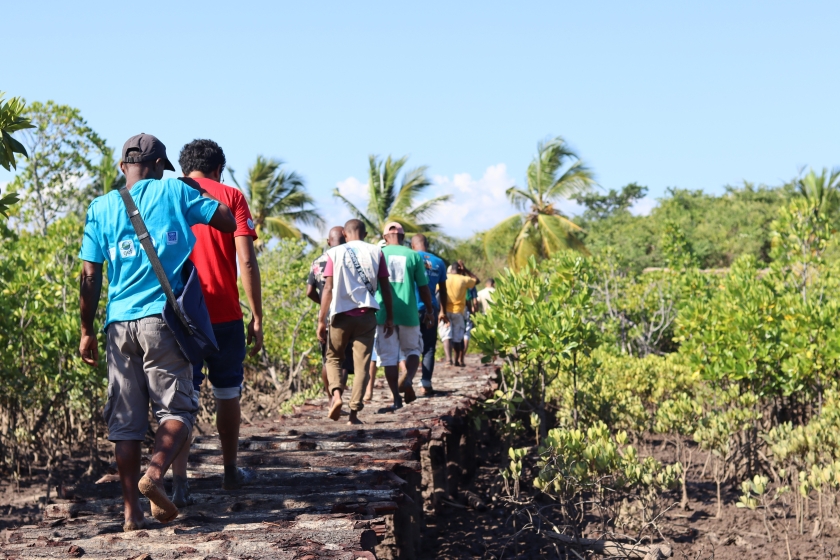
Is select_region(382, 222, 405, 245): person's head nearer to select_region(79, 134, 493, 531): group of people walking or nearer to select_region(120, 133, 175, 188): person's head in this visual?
select_region(79, 134, 493, 531): group of people walking

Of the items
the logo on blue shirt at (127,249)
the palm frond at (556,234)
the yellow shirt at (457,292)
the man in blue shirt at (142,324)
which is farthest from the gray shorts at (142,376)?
the palm frond at (556,234)

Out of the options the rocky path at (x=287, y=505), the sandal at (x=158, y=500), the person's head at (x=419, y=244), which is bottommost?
the rocky path at (x=287, y=505)

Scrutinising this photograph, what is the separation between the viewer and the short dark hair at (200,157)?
15.4 ft

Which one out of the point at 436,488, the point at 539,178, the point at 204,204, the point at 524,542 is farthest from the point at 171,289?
the point at 539,178

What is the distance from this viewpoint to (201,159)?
471 cm

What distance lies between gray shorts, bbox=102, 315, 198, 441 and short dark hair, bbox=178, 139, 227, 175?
115 centimetres

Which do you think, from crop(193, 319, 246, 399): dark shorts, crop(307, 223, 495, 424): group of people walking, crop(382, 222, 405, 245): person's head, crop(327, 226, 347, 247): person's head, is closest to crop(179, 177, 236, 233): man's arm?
crop(193, 319, 246, 399): dark shorts

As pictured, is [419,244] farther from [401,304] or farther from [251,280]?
[251,280]

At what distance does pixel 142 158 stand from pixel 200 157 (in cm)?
73

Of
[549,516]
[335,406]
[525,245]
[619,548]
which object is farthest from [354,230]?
[525,245]

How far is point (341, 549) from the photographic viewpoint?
3.57 meters

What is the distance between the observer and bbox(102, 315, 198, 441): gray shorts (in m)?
3.79

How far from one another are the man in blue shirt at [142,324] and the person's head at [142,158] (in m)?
0.08

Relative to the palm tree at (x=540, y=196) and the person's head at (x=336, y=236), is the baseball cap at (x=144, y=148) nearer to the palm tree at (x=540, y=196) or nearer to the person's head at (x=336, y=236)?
the person's head at (x=336, y=236)
